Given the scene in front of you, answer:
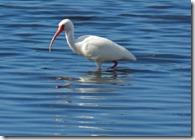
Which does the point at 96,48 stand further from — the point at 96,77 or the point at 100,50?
the point at 96,77

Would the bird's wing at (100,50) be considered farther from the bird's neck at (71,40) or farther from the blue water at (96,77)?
the blue water at (96,77)

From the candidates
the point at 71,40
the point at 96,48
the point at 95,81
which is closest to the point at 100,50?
the point at 96,48

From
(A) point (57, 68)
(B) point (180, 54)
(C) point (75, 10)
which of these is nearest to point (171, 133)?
(A) point (57, 68)

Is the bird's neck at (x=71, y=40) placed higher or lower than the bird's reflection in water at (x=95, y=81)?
higher

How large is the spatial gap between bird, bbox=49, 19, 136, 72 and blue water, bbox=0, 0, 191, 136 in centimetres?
22

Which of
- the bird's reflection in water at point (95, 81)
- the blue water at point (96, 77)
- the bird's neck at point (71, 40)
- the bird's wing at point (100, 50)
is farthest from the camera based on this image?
the bird's neck at point (71, 40)

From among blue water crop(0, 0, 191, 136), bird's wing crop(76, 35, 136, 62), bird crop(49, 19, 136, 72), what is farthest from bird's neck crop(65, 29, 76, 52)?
blue water crop(0, 0, 191, 136)

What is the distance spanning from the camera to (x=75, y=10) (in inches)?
896

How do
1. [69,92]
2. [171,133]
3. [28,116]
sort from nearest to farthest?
[171,133]
[28,116]
[69,92]

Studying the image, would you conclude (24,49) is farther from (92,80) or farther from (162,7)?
(162,7)

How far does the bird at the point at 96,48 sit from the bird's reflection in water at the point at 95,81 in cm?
23

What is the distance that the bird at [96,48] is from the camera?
1478 cm

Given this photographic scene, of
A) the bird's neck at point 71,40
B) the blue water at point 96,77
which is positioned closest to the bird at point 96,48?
the bird's neck at point 71,40

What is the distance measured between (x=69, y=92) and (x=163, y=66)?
2.81 meters
